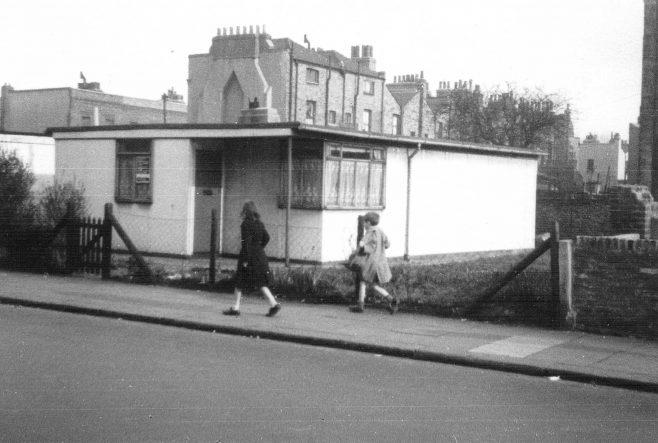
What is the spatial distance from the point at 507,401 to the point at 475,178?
17347 millimetres

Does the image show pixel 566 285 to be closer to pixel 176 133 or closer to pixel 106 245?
pixel 106 245

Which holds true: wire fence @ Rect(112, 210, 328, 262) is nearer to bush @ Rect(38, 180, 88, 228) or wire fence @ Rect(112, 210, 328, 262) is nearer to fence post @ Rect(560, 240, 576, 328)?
bush @ Rect(38, 180, 88, 228)

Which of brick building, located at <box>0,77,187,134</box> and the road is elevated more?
brick building, located at <box>0,77,187,134</box>

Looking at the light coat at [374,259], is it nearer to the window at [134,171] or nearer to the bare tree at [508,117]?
the window at [134,171]

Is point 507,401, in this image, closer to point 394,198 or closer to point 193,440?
point 193,440

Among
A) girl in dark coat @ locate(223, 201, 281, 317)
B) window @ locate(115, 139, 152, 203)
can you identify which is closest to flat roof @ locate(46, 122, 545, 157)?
window @ locate(115, 139, 152, 203)

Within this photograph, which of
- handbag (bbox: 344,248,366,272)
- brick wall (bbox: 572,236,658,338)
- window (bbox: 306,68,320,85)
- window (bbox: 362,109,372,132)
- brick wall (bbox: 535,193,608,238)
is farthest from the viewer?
window (bbox: 362,109,372,132)

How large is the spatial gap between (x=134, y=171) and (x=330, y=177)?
5522mm

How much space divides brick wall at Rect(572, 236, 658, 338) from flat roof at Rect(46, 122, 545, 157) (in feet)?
27.3

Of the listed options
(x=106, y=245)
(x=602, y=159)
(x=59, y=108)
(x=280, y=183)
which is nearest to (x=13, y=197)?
(x=106, y=245)

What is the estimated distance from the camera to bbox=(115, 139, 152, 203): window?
21.8 meters

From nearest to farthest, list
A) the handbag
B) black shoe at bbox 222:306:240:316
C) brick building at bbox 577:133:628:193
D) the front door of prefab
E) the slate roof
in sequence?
black shoe at bbox 222:306:240:316
the handbag
the front door of prefab
the slate roof
brick building at bbox 577:133:628:193

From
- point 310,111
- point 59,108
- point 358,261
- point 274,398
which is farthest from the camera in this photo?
point 59,108

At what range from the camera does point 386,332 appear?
11469mm
